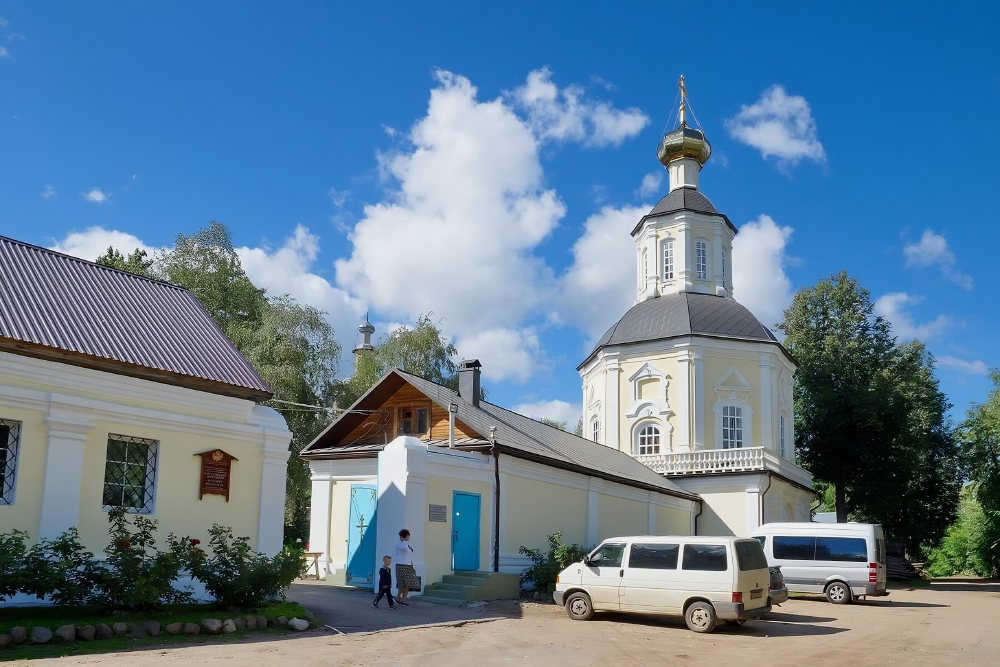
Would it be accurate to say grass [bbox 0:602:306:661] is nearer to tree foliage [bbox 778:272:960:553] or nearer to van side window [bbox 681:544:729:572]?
van side window [bbox 681:544:729:572]

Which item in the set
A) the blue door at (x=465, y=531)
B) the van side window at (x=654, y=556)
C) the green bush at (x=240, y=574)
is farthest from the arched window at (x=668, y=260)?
the green bush at (x=240, y=574)

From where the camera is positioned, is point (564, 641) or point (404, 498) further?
point (404, 498)

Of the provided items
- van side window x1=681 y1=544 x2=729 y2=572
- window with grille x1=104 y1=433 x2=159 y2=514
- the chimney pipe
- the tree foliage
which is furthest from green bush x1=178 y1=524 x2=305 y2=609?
the tree foliage

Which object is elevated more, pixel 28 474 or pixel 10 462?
pixel 10 462

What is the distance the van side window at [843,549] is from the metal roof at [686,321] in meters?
12.8

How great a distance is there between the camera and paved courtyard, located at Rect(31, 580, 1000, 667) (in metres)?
11.0

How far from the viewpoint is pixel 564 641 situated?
13.1 metres


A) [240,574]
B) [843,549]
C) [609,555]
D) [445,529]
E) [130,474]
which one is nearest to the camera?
[240,574]

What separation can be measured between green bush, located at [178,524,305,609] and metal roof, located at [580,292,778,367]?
23.7m

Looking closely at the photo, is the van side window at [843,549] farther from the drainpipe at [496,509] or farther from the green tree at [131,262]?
the green tree at [131,262]

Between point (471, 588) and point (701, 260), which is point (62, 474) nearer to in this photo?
point (471, 588)

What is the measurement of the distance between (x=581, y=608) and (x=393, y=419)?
7685 millimetres

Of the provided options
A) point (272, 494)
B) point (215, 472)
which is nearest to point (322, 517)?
point (272, 494)

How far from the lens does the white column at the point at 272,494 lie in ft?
51.1
